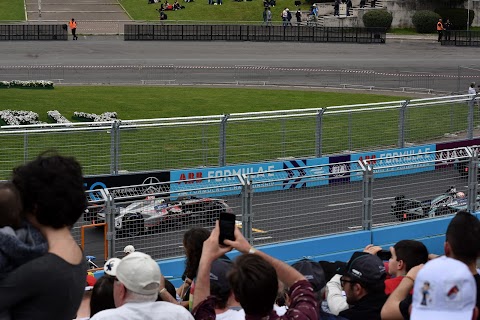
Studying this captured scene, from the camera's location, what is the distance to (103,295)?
20.7 ft

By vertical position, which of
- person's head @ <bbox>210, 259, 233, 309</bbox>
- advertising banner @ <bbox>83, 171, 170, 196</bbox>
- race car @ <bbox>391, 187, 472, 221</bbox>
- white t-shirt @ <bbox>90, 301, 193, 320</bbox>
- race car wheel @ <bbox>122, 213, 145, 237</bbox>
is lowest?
advertising banner @ <bbox>83, 171, 170, 196</bbox>

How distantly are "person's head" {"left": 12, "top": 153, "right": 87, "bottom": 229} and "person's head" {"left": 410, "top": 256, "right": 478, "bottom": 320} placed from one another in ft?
5.85

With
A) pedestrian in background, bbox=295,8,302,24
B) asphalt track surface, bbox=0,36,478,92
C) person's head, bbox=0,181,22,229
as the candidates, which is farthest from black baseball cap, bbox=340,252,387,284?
pedestrian in background, bbox=295,8,302,24

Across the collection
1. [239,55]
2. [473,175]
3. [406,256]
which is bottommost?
[239,55]

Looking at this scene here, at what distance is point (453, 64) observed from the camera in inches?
1984

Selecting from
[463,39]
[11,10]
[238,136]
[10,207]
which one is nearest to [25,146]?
[238,136]

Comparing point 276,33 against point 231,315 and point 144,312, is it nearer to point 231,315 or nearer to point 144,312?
point 231,315

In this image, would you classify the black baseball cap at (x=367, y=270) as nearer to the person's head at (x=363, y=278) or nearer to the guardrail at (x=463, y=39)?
the person's head at (x=363, y=278)

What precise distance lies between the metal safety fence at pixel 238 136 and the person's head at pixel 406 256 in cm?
1192

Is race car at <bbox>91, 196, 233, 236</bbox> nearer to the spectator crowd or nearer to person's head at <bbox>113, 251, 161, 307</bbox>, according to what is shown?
the spectator crowd

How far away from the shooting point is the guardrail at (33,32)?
53.4 metres

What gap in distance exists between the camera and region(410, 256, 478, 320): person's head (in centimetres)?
445

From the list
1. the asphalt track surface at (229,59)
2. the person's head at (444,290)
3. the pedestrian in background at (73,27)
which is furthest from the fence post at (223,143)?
the pedestrian in background at (73,27)

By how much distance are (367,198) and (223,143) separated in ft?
26.1
